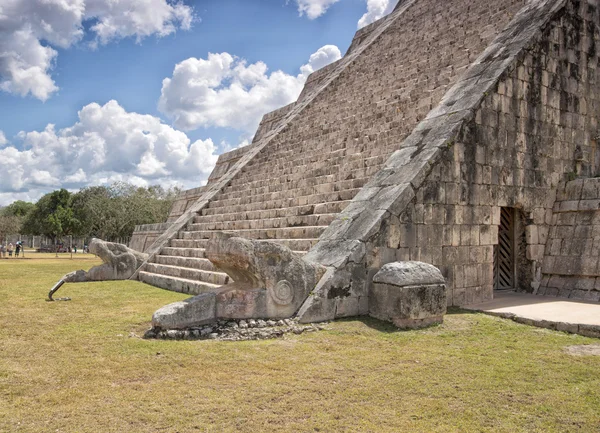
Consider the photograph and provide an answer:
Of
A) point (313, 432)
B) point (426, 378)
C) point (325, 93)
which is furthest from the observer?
point (325, 93)

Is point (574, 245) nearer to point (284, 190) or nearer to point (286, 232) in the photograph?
point (286, 232)

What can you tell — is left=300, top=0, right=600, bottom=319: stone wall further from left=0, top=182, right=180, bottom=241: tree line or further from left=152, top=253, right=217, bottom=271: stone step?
left=0, top=182, right=180, bottom=241: tree line

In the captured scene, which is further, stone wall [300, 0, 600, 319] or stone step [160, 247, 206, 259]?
stone step [160, 247, 206, 259]

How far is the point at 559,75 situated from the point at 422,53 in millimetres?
4599

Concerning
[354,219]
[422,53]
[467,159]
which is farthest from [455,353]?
[422,53]

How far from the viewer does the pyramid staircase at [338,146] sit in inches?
368

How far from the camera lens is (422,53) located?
13.2m

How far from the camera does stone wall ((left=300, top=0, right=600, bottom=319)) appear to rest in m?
6.84

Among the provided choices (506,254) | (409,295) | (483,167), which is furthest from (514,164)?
(409,295)

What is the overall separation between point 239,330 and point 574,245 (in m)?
6.53

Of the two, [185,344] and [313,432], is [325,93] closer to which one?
[185,344]

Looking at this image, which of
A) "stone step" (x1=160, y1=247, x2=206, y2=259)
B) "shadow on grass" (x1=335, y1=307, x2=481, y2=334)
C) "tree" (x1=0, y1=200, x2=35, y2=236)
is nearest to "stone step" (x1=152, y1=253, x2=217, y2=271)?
"stone step" (x1=160, y1=247, x2=206, y2=259)

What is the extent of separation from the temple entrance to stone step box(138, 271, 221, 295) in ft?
17.7

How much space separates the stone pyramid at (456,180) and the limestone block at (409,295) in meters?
0.38
